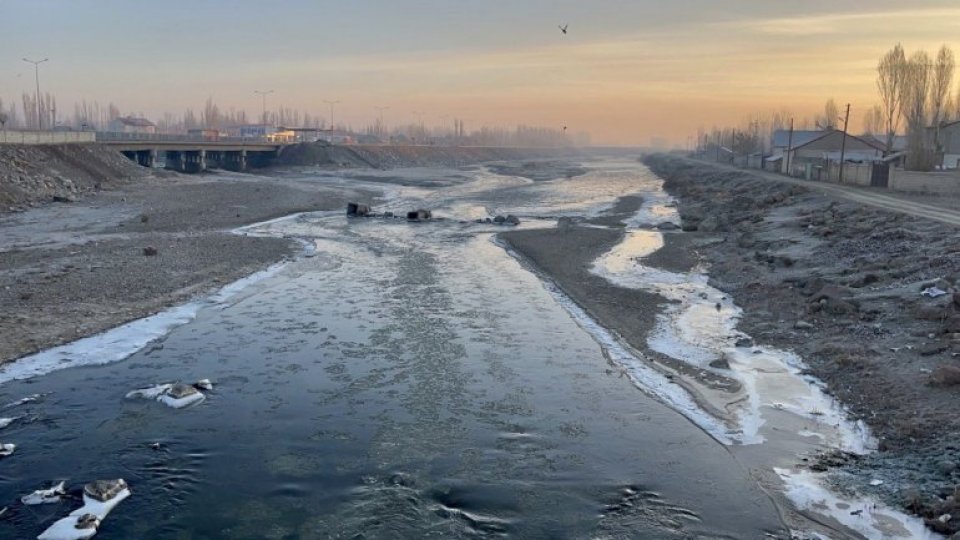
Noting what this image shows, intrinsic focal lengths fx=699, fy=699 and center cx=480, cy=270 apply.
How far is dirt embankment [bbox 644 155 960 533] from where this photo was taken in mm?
11586

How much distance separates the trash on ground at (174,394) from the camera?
1420 centimetres

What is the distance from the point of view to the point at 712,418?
1407 cm

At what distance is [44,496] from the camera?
10.3m

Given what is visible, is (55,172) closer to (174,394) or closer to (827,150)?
(174,394)

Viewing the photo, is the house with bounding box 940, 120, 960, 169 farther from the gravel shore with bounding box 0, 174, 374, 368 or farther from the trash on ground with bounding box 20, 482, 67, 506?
the trash on ground with bounding box 20, 482, 67, 506

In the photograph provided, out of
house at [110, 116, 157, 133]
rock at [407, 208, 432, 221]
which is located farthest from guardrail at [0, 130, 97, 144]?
house at [110, 116, 157, 133]

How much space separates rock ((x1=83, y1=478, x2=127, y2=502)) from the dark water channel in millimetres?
299

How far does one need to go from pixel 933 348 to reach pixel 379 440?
12532 mm

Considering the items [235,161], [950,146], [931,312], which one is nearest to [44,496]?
[931,312]

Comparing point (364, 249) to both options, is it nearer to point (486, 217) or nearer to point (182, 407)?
point (486, 217)

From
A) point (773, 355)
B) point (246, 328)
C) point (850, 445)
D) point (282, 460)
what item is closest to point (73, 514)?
point (282, 460)

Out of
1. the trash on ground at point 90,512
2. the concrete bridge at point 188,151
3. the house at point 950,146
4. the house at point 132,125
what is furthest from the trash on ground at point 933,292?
the house at point 132,125

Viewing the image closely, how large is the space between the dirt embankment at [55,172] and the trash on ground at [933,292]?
150 feet

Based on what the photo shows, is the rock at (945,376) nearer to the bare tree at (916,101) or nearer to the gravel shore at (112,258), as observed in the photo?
the gravel shore at (112,258)
